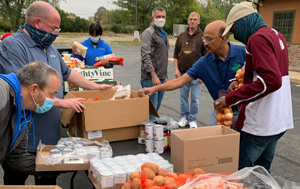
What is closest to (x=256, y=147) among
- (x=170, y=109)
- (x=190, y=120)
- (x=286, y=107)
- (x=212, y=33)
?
(x=286, y=107)

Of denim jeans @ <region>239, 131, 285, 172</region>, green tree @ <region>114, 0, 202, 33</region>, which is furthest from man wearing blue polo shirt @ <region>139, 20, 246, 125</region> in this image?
green tree @ <region>114, 0, 202, 33</region>

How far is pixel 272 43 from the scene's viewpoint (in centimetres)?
186

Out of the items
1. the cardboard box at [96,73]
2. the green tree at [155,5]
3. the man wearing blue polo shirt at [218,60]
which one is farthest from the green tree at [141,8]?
the man wearing blue polo shirt at [218,60]

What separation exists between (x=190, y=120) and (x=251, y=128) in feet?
10.4

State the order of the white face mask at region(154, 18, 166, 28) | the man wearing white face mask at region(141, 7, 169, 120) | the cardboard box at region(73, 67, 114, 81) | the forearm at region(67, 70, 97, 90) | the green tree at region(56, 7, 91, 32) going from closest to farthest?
the forearm at region(67, 70, 97, 90)
the cardboard box at region(73, 67, 114, 81)
the man wearing white face mask at region(141, 7, 169, 120)
the white face mask at region(154, 18, 166, 28)
the green tree at region(56, 7, 91, 32)

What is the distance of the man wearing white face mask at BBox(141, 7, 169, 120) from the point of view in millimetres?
4656

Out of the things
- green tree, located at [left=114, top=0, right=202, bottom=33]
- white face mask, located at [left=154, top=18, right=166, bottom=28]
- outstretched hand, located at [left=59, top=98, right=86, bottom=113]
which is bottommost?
outstretched hand, located at [left=59, top=98, right=86, bottom=113]

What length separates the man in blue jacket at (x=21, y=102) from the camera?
64.7 inches

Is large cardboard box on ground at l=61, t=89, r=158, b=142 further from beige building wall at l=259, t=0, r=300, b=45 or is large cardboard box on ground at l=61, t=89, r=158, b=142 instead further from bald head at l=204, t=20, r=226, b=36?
beige building wall at l=259, t=0, r=300, b=45

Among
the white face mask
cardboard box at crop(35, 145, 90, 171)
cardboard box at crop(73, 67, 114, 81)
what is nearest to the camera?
cardboard box at crop(35, 145, 90, 171)

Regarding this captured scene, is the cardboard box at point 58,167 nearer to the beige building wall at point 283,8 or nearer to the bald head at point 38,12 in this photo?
the bald head at point 38,12

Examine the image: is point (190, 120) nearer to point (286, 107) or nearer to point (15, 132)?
point (286, 107)

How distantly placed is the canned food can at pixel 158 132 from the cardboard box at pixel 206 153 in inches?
13.6

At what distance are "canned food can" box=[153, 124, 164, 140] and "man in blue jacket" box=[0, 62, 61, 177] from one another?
2.83 ft
